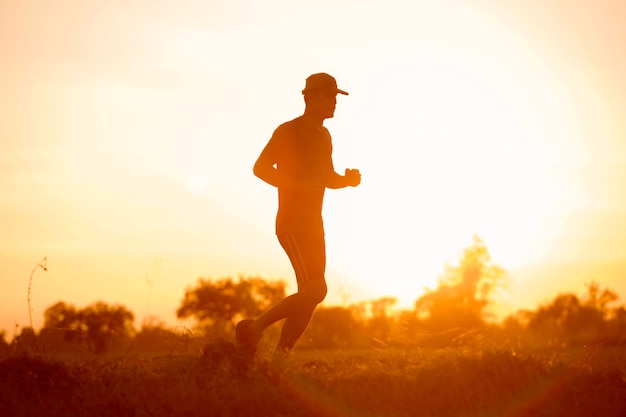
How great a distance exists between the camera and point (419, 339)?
9438 mm

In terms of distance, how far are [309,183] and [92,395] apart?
2.98 m

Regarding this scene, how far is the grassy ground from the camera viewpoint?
279 inches

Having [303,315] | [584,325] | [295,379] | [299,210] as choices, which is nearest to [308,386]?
[295,379]

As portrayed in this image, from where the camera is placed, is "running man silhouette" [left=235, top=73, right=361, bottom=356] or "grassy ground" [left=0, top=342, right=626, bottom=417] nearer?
"grassy ground" [left=0, top=342, right=626, bottom=417]

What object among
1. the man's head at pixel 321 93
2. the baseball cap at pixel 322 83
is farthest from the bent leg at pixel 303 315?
the baseball cap at pixel 322 83

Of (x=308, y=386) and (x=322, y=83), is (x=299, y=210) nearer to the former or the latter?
(x=322, y=83)

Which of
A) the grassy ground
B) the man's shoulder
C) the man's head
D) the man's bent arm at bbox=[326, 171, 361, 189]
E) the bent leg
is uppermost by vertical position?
the man's head

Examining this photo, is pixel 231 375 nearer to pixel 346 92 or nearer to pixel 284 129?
pixel 284 129

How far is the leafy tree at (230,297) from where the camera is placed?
2451 inches

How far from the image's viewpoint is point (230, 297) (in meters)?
68.5

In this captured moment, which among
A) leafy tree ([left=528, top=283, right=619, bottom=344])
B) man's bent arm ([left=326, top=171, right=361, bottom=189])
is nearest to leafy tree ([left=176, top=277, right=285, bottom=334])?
leafy tree ([left=528, top=283, right=619, bottom=344])

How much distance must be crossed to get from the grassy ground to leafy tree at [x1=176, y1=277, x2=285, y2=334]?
4832 cm

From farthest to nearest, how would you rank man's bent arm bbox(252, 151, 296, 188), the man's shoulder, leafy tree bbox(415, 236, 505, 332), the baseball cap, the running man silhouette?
leafy tree bbox(415, 236, 505, 332)
the baseball cap
the man's shoulder
man's bent arm bbox(252, 151, 296, 188)
the running man silhouette

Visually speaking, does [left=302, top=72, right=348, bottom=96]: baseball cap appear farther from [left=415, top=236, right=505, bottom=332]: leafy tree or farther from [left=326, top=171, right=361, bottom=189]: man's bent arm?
[left=415, top=236, right=505, bottom=332]: leafy tree
